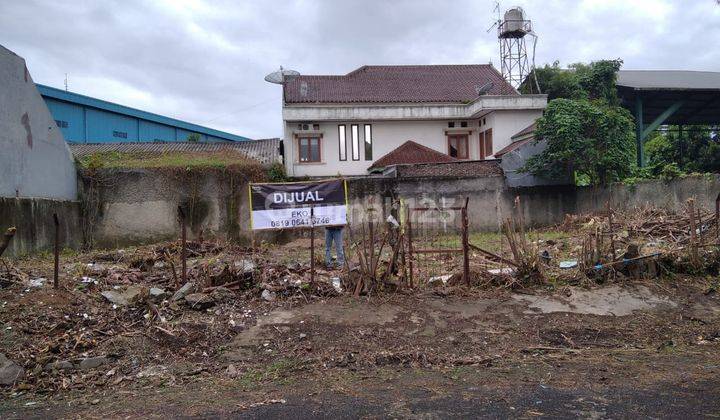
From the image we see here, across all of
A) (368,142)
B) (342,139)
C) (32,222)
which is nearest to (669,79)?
(368,142)

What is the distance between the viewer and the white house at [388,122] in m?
23.1

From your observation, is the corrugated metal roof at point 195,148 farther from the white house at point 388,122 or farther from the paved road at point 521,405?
the paved road at point 521,405

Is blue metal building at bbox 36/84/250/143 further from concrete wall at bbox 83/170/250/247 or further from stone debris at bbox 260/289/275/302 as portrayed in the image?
stone debris at bbox 260/289/275/302

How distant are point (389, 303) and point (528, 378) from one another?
105 inches

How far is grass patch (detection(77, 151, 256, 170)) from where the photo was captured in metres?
16.2

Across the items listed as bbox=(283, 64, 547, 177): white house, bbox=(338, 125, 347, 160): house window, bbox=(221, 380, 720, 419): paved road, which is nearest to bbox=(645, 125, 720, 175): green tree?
bbox=(283, 64, 547, 177): white house

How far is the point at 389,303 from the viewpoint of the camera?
7.33 metres

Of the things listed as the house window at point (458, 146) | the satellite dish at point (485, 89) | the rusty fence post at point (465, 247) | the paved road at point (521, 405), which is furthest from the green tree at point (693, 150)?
the paved road at point (521, 405)

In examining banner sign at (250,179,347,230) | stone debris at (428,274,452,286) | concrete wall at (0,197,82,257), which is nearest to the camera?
stone debris at (428,274,452,286)

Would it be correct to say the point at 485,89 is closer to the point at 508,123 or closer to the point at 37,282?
the point at 508,123

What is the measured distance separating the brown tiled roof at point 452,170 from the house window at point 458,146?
6.91 m

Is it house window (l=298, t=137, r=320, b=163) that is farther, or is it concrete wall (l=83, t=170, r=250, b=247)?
house window (l=298, t=137, r=320, b=163)

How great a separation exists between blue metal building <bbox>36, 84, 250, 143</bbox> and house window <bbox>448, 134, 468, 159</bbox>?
18.3 m

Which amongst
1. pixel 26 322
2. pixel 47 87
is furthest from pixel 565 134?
pixel 47 87
